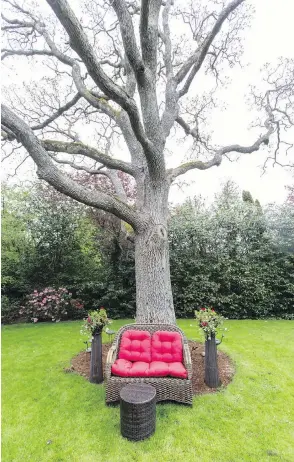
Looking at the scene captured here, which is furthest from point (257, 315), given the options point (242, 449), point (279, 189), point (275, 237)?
point (279, 189)

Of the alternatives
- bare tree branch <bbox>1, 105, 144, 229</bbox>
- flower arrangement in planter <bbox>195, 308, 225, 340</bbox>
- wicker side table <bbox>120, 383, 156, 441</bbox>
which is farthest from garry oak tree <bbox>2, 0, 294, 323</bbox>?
wicker side table <bbox>120, 383, 156, 441</bbox>

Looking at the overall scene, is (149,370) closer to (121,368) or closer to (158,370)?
(158,370)

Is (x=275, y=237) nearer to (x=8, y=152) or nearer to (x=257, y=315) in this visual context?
(x=257, y=315)

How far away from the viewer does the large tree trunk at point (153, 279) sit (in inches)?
195

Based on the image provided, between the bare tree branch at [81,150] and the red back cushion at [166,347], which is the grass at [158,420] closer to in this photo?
the red back cushion at [166,347]

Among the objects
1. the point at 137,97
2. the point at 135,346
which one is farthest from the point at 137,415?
the point at 137,97

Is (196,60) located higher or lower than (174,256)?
higher

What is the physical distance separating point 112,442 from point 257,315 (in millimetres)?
6850

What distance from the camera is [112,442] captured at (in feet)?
9.42

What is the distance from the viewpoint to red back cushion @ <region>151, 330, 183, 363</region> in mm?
3961

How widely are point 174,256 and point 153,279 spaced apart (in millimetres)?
3931

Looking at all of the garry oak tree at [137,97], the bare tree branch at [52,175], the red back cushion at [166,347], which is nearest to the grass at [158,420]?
the red back cushion at [166,347]

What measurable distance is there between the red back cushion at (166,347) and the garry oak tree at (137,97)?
→ 0.73 m

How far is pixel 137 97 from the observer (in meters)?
7.00
